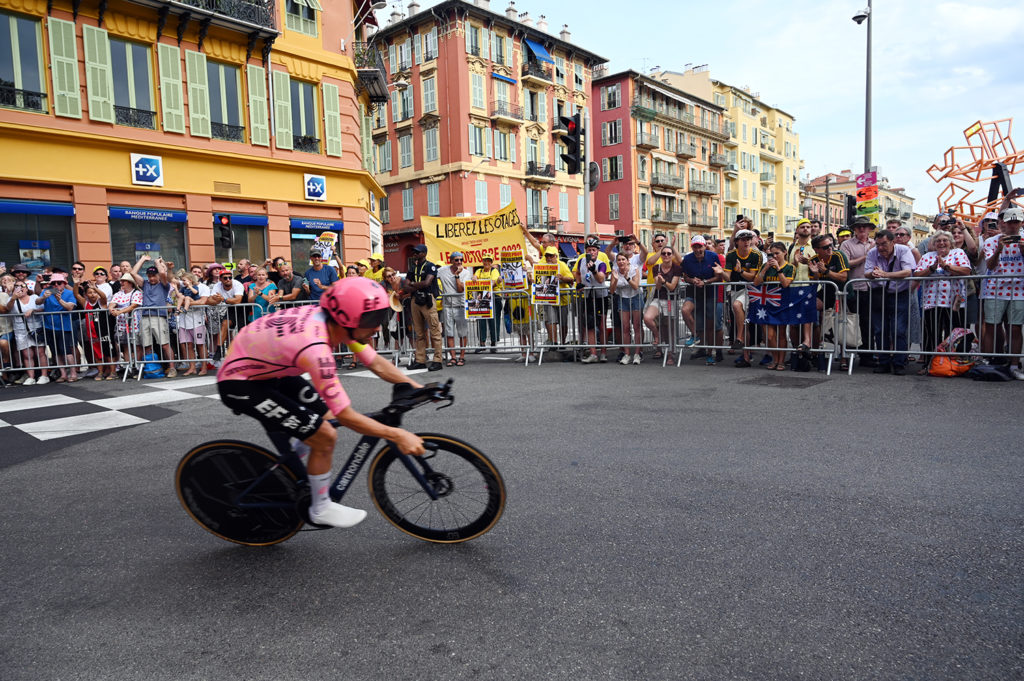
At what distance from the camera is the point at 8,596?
10.4 ft

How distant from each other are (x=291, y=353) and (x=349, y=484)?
32.5 inches

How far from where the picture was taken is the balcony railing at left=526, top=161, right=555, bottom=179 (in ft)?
140

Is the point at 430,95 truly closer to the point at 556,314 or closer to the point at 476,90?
the point at 476,90

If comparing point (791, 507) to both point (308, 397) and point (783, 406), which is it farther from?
point (783, 406)

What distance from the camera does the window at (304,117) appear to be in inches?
864

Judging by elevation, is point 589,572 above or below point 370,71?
below

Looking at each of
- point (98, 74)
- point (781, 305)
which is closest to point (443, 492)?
point (781, 305)

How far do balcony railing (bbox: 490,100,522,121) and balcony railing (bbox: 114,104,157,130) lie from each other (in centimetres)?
2425

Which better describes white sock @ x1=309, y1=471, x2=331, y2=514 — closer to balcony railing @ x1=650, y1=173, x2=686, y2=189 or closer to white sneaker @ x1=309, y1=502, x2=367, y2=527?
white sneaker @ x1=309, y1=502, x2=367, y2=527

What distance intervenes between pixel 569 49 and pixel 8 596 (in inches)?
1864

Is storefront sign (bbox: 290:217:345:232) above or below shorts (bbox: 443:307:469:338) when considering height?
above

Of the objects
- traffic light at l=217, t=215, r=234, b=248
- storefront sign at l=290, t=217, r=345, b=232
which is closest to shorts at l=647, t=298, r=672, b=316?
traffic light at l=217, t=215, r=234, b=248

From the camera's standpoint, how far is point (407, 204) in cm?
4188

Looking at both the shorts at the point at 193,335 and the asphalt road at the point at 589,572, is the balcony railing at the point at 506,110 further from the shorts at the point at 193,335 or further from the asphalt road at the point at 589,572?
the asphalt road at the point at 589,572
